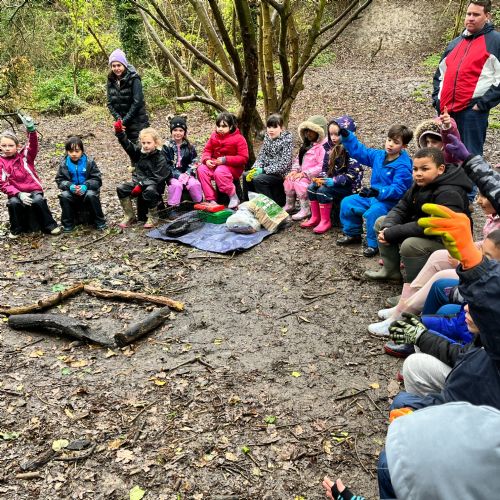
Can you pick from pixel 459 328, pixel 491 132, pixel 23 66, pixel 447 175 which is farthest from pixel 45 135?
pixel 459 328

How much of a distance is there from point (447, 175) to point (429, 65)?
15.1 metres

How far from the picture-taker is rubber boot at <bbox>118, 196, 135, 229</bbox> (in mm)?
6123

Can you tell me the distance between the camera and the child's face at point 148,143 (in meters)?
6.02

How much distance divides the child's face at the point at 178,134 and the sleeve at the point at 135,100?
1033 millimetres

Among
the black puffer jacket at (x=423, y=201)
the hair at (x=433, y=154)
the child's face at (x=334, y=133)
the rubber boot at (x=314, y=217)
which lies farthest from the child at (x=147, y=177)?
the hair at (x=433, y=154)

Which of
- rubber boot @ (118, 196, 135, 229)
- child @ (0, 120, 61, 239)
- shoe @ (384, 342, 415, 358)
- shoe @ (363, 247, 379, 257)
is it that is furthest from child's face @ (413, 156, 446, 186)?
child @ (0, 120, 61, 239)

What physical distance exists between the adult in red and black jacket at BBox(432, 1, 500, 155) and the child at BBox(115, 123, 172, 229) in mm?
3420

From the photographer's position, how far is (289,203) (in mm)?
6070

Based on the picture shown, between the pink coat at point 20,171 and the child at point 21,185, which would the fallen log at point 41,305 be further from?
the pink coat at point 20,171

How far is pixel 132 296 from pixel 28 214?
252 cm

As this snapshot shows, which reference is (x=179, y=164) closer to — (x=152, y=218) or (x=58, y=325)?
(x=152, y=218)

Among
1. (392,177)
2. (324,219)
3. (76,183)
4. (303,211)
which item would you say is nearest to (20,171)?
(76,183)

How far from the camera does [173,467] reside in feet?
8.66

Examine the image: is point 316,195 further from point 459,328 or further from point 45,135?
point 45,135
